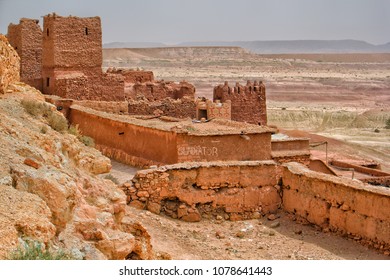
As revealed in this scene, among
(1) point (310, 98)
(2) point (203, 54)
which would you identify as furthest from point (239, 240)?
(2) point (203, 54)

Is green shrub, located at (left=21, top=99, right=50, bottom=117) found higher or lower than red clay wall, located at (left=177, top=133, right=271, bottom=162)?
higher

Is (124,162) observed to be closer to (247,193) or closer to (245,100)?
(247,193)

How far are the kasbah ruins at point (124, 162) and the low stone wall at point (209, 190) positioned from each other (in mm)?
16

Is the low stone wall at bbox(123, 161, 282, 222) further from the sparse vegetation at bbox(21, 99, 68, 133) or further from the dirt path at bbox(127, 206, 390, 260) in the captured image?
the sparse vegetation at bbox(21, 99, 68, 133)

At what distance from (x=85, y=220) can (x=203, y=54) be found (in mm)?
137603

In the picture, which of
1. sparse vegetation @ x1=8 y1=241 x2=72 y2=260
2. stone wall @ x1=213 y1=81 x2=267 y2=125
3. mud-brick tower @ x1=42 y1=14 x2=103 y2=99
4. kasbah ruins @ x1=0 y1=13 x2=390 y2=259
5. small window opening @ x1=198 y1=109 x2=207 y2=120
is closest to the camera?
sparse vegetation @ x1=8 y1=241 x2=72 y2=260

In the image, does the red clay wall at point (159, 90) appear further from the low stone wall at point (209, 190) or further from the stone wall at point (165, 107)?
the low stone wall at point (209, 190)

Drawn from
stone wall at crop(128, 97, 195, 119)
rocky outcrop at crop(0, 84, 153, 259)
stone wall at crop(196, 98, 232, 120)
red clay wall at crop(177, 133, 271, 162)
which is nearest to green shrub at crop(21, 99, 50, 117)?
rocky outcrop at crop(0, 84, 153, 259)

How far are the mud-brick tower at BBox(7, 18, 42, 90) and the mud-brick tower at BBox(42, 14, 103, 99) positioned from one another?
1777mm

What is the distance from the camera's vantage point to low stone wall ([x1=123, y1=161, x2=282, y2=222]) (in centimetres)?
1146

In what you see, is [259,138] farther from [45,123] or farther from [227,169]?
[45,123]

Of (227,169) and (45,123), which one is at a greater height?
(45,123)

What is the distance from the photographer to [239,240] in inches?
431

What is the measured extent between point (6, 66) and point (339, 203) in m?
5.30
